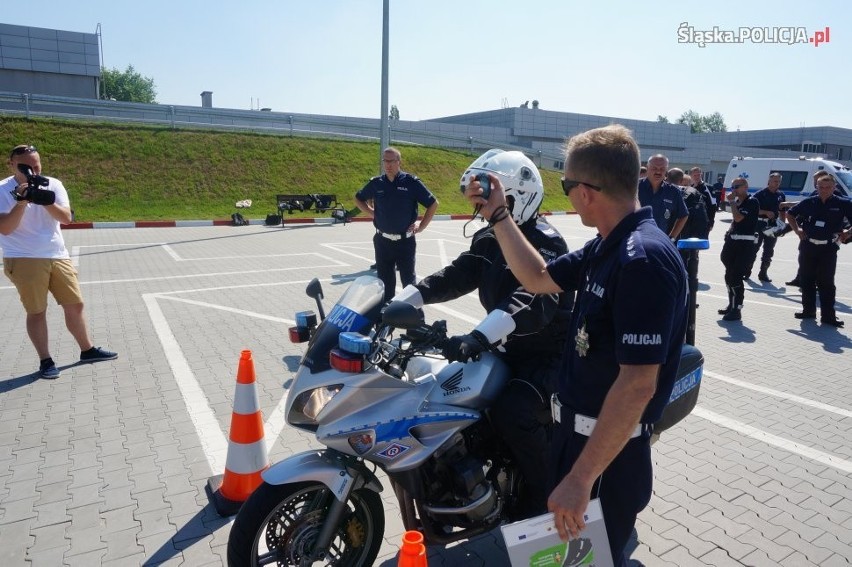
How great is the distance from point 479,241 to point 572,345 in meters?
1.17

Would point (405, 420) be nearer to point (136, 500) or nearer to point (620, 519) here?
point (620, 519)

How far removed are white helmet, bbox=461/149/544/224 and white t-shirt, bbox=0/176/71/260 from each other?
4070 millimetres

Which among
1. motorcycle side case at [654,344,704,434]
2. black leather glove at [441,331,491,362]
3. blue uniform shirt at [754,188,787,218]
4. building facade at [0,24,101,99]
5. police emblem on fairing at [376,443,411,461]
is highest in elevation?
building facade at [0,24,101,99]

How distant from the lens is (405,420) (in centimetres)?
230

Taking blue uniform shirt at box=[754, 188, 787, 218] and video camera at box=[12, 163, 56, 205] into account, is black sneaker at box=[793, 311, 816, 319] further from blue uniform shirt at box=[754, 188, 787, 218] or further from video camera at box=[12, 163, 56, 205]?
video camera at box=[12, 163, 56, 205]

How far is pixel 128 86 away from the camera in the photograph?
74.4 meters

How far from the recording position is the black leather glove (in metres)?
2.13

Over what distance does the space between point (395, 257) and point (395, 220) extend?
1.51 feet

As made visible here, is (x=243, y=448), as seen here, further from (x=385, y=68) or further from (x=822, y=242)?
(x=385, y=68)

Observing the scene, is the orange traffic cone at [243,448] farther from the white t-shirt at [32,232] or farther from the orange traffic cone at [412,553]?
the white t-shirt at [32,232]

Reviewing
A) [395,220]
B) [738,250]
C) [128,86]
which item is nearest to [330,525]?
[395,220]

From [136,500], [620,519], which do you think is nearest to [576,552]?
[620,519]

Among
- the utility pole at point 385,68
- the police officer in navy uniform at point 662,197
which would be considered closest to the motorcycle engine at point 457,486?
the police officer in navy uniform at point 662,197

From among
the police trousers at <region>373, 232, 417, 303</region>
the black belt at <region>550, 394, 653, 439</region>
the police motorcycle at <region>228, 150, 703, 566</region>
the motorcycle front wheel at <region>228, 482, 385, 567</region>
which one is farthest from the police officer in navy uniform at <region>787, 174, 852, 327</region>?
the motorcycle front wheel at <region>228, 482, 385, 567</region>
